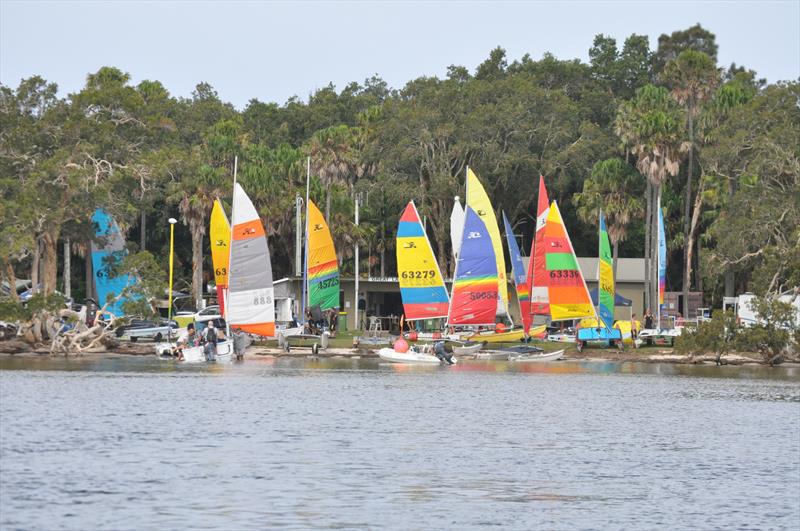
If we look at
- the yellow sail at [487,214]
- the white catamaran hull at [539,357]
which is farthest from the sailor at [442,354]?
the yellow sail at [487,214]

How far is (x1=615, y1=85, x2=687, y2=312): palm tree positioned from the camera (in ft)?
257

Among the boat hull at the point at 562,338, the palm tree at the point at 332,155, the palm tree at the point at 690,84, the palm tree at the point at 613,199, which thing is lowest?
the boat hull at the point at 562,338

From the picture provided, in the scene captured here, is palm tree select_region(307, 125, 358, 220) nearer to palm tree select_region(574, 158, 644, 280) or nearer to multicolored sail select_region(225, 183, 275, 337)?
palm tree select_region(574, 158, 644, 280)

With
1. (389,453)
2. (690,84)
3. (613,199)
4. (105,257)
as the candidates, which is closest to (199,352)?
(105,257)

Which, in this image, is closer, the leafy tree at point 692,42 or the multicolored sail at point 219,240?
the multicolored sail at point 219,240

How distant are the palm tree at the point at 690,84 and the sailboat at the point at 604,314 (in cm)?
1357

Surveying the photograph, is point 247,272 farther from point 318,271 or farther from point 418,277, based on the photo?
point 318,271

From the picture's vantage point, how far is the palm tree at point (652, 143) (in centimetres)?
A: 7838

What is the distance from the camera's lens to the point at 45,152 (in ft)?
230

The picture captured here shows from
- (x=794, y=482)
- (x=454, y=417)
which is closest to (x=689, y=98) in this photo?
(x=454, y=417)

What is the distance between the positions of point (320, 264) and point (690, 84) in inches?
1074

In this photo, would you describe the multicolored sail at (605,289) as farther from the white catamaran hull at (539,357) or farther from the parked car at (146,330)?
the parked car at (146,330)

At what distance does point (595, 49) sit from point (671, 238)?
21072 millimetres

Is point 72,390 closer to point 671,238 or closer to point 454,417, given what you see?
point 454,417
